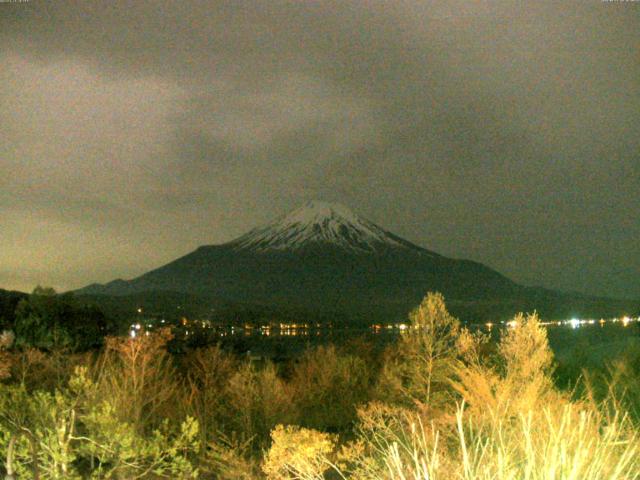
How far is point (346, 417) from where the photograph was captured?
64.9 ft

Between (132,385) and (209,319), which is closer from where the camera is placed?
(132,385)

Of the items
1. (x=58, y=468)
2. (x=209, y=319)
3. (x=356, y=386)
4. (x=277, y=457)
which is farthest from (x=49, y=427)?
(x=209, y=319)

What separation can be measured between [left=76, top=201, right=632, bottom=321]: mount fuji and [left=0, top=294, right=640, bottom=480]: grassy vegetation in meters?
112

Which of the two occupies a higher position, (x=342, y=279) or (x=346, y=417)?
(x=342, y=279)

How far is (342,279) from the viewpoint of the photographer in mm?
169250

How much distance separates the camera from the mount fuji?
479 ft

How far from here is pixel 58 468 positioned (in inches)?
315

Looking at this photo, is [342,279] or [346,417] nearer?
[346,417]

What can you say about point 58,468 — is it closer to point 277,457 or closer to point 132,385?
point 277,457

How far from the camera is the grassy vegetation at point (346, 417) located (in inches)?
152

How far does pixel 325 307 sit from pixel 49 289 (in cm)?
9910

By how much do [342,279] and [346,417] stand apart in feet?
491

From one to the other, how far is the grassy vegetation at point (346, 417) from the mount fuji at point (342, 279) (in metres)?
112

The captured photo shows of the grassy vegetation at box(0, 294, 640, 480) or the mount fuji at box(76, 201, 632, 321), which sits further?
the mount fuji at box(76, 201, 632, 321)
